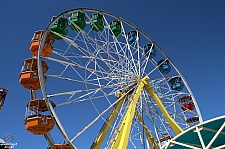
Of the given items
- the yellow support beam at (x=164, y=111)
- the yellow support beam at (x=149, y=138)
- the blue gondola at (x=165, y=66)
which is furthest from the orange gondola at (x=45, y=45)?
the blue gondola at (x=165, y=66)

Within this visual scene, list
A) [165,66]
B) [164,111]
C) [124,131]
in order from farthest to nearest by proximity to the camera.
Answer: [165,66] < [164,111] < [124,131]

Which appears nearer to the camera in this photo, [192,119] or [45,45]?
[45,45]

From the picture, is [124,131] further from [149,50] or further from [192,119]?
[192,119]

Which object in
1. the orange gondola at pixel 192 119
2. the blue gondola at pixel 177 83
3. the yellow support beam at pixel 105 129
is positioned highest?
the blue gondola at pixel 177 83

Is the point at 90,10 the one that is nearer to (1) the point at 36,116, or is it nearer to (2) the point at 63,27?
(2) the point at 63,27

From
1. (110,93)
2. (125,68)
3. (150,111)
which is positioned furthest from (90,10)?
(150,111)

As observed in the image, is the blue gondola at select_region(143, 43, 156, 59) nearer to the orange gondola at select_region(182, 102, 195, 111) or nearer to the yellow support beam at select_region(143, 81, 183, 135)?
the yellow support beam at select_region(143, 81, 183, 135)

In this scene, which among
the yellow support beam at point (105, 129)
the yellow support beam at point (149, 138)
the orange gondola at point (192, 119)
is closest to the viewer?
the yellow support beam at point (105, 129)

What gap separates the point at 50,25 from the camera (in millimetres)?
14141

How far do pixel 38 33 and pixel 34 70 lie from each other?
2.77m

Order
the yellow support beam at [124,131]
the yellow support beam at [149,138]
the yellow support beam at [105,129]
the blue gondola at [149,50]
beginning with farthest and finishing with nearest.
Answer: the blue gondola at [149,50] < the yellow support beam at [149,138] < the yellow support beam at [105,129] < the yellow support beam at [124,131]

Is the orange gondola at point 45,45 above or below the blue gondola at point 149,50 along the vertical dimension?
above

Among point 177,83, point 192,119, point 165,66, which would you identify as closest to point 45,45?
point 165,66

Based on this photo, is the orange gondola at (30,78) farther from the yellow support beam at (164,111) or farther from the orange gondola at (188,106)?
the orange gondola at (188,106)
